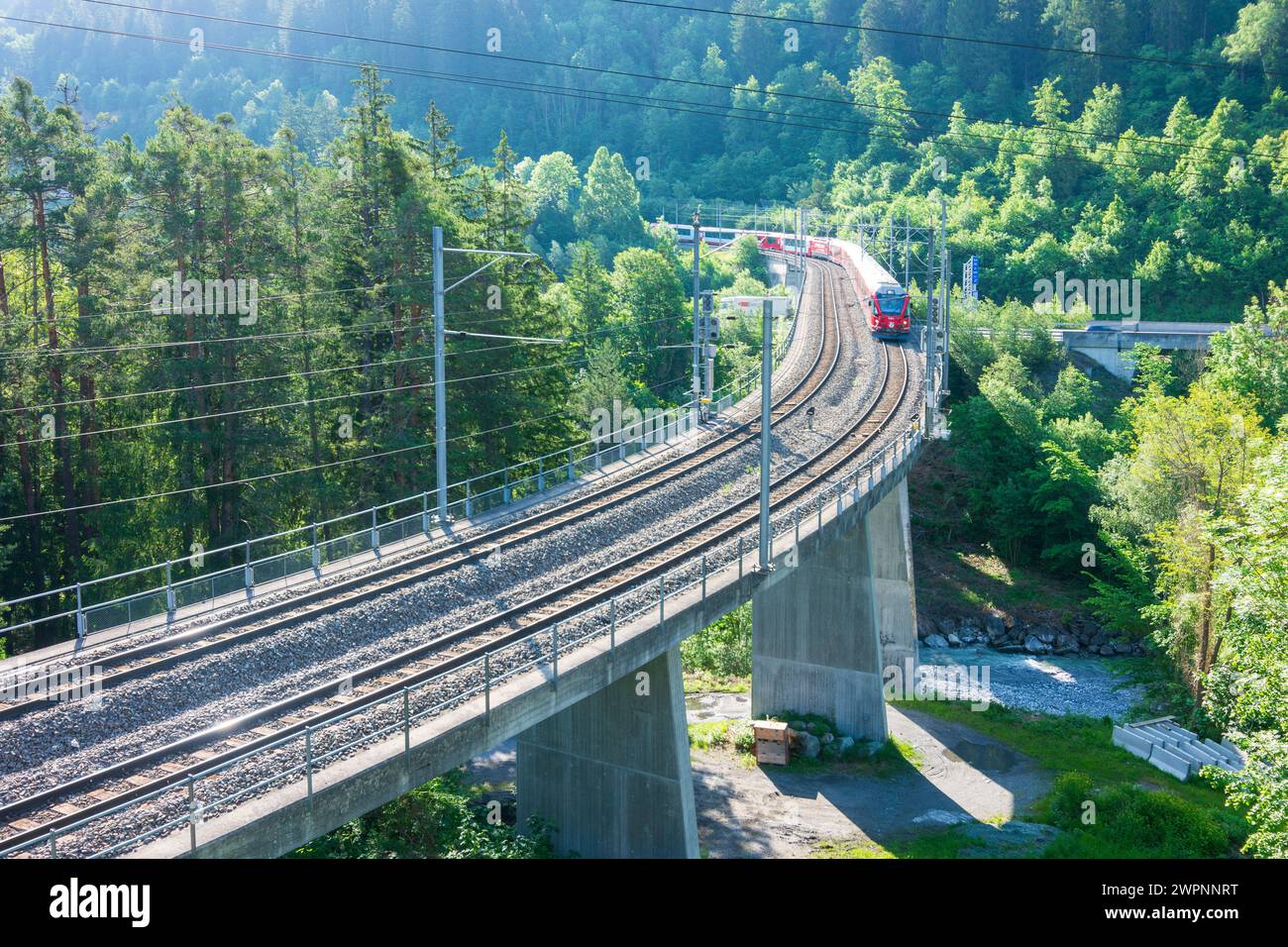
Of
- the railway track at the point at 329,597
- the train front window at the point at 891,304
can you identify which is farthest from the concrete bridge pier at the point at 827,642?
the train front window at the point at 891,304

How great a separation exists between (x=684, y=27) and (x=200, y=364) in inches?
4509

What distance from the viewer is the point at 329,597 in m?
20.4

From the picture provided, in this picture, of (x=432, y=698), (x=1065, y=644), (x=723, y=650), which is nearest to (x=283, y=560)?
(x=432, y=698)

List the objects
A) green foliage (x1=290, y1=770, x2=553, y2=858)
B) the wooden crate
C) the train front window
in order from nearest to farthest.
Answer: green foliage (x1=290, y1=770, x2=553, y2=858)
the wooden crate
the train front window

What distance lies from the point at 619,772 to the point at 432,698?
20.1 ft

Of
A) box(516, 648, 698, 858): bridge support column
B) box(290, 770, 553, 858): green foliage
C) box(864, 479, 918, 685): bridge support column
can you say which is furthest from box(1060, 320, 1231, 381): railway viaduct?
box(290, 770, 553, 858): green foliage

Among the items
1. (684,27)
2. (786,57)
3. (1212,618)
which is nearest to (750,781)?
(1212,618)

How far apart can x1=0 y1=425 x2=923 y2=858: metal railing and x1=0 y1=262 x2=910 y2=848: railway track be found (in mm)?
266

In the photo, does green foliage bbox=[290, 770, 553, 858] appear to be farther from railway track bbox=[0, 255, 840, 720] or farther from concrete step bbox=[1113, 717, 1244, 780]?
concrete step bbox=[1113, 717, 1244, 780]

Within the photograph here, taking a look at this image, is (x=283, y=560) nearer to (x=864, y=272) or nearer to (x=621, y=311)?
(x=621, y=311)

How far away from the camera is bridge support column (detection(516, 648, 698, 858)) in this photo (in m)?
21.1

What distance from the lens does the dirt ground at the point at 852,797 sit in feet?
86.0

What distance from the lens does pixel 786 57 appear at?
12319cm

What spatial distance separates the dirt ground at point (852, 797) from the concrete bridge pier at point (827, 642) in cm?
222
